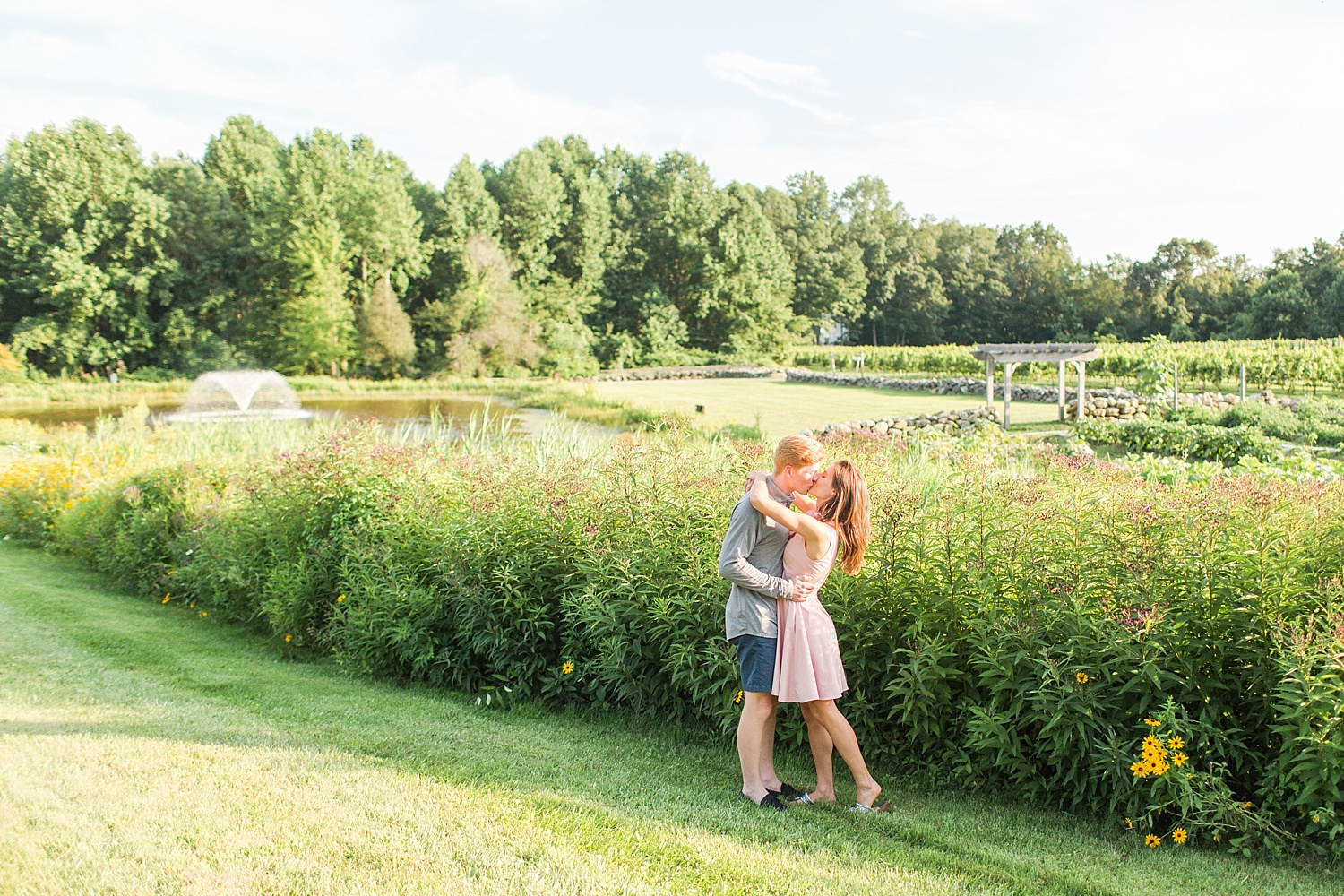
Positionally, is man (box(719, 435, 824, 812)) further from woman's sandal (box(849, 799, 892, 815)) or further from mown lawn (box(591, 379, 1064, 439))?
mown lawn (box(591, 379, 1064, 439))

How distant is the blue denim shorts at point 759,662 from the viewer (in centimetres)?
384

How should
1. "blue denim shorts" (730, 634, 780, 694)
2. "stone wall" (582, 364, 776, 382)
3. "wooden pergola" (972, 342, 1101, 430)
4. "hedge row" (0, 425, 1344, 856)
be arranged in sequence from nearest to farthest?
1. "hedge row" (0, 425, 1344, 856)
2. "blue denim shorts" (730, 634, 780, 694)
3. "wooden pergola" (972, 342, 1101, 430)
4. "stone wall" (582, 364, 776, 382)

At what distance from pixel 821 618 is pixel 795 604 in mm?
149

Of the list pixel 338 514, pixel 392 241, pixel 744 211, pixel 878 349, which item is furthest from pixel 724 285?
pixel 338 514

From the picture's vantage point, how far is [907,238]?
7269 centimetres

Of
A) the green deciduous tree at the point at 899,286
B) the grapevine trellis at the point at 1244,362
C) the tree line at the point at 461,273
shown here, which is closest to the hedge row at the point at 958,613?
the grapevine trellis at the point at 1244,362

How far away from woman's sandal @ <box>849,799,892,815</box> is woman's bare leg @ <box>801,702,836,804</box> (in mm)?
107

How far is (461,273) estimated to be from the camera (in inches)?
1825

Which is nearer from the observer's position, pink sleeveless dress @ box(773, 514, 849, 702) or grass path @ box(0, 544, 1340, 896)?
grass path @ box(0, 544, 1340, 896)

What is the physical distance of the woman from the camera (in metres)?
3.72

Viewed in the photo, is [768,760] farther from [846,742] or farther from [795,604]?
[795,604]

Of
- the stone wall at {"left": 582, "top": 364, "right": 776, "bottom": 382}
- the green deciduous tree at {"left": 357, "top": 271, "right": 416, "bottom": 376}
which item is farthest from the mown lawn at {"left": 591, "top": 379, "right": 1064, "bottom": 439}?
the green deciduous tree at {"left": 357, "top": 271, "right": 416, "bottom": 376}

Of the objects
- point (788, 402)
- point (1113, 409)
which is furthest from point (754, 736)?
point (788, 402)

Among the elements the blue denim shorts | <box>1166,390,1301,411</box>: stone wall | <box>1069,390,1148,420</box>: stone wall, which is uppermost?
<box>1166,390,1301,411</box>: stone wall
